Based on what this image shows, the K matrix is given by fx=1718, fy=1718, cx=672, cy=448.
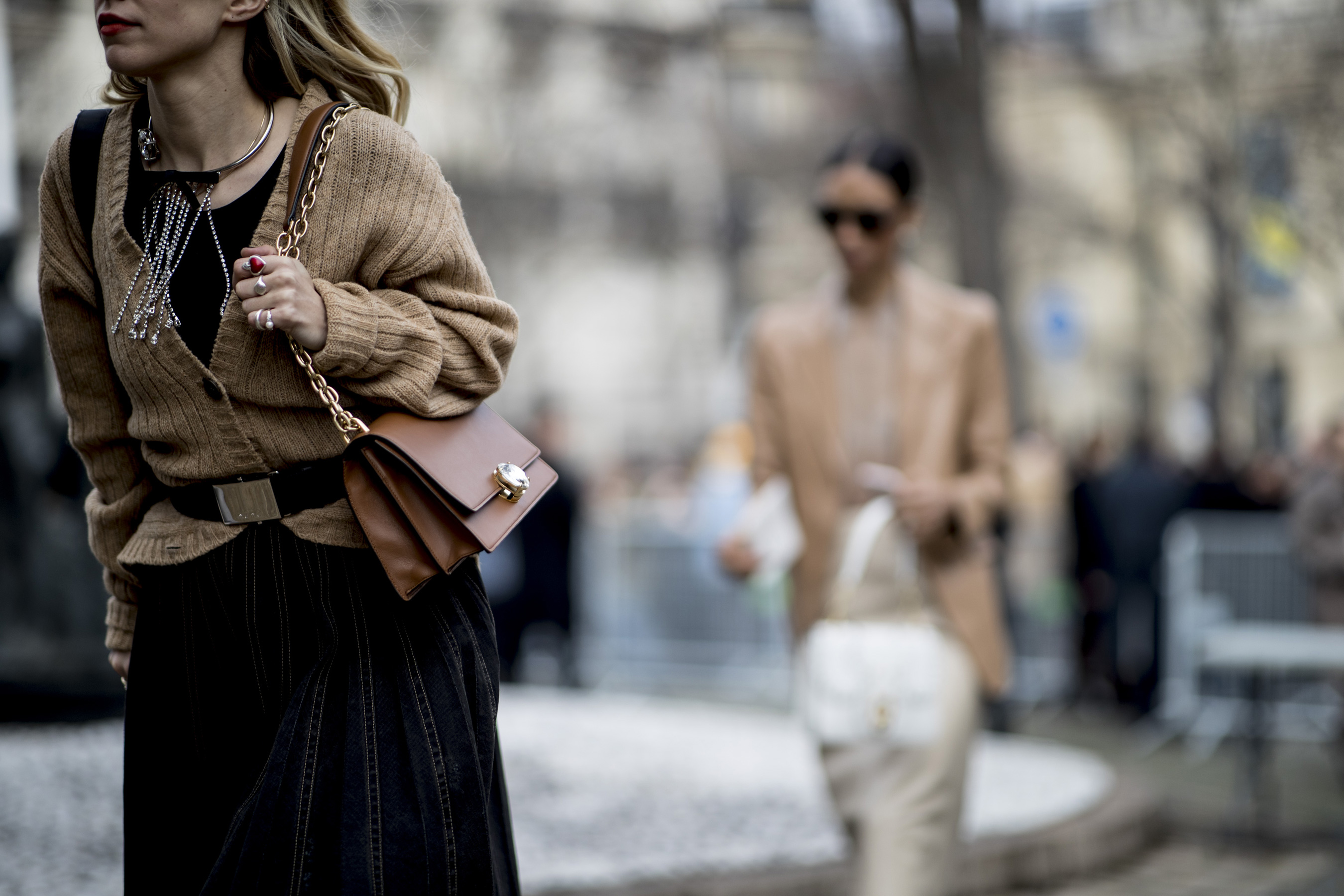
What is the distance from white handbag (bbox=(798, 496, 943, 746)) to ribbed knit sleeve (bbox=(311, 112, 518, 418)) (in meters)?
1.68

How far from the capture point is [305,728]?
245 cm

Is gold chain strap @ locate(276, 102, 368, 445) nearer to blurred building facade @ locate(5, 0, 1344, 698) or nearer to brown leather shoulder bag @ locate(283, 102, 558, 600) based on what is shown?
brown leather shoulder bag @ locate(283, 102, 558, 600)

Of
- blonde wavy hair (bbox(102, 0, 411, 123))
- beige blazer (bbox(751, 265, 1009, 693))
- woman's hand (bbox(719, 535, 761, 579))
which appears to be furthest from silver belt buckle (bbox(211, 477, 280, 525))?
beige blazer (bbox(751, 265, 1009, 693))

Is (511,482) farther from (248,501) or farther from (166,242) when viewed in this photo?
(166,242)

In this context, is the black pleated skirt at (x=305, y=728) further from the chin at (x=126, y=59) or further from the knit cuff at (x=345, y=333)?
the chin at (x=126, y=59)

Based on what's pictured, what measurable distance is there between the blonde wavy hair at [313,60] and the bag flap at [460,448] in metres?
0.52

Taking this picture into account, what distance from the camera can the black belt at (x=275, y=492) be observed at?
8.14ft

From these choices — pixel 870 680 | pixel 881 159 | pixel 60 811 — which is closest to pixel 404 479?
pixel 870 680

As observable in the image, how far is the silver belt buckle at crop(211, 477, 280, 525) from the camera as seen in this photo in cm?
248

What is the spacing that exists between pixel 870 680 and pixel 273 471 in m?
1.92

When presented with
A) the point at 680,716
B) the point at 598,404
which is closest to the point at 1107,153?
the point at 598,404

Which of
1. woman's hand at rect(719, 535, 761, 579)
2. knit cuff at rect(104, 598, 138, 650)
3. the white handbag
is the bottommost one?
the white handbag

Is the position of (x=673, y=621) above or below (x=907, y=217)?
below

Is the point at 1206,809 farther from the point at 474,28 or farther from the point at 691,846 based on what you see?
the point at 474,28
